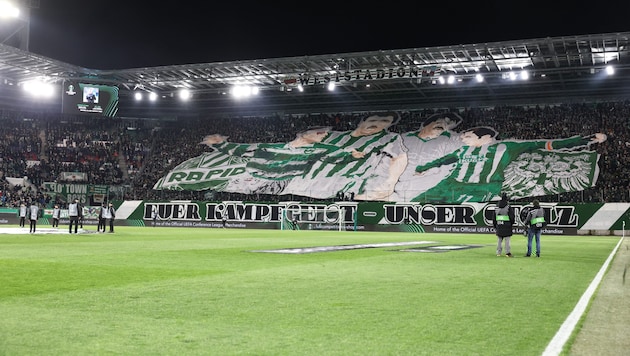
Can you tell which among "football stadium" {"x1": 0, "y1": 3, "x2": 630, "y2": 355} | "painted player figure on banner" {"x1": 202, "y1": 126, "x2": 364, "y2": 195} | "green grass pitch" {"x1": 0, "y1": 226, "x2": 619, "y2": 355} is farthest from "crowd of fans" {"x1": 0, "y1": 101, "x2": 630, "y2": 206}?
"green grass pitch" {"x1": 0, "y1": 226, "x2": 619, "y2": 355}

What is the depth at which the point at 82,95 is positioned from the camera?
5297 centimetres

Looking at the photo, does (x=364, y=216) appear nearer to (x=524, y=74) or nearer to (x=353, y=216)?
(x=353, y=216)

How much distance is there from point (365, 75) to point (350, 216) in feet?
43.8

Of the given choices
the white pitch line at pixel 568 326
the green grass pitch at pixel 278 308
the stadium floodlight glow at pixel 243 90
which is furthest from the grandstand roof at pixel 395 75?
the white pitch line at pixel 568 326

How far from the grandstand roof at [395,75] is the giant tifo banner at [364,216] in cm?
1211

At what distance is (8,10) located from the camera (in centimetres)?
5059

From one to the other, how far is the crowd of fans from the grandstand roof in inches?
69.6

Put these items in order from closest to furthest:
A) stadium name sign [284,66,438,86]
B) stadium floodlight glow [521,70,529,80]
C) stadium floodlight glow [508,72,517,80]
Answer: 1. stadium floodlight glow [521,70,529,80]
2. stadium floodlight glow [508,72,517,80]
3. stadium name sign [284,66,438,86]

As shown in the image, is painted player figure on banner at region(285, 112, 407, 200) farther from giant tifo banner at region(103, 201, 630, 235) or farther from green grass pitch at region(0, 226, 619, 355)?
green grass pitch at region(0, 226, 619, 355)

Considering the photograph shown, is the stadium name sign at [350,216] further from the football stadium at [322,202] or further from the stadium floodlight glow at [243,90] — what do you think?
the stadium floodlight glow at [243,90]

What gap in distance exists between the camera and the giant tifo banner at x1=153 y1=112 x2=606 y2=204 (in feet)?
172

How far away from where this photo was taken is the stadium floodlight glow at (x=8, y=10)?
4997 centimetres

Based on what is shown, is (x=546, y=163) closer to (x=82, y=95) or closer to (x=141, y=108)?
(x=82, y=95)

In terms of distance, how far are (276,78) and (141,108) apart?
78.3ft
